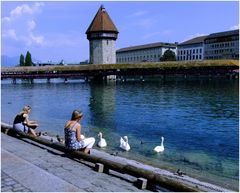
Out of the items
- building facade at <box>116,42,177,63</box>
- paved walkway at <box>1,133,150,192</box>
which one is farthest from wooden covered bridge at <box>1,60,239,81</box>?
paved walkway at <box>1,133,150,192</box>

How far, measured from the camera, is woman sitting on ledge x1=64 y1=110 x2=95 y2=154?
6508 millimetres

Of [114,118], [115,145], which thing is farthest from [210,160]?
[114,118]

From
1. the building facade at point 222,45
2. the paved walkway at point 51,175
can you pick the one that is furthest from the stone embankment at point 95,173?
the building facade at point 222,45

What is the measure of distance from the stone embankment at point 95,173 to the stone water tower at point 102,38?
62470 millimetres

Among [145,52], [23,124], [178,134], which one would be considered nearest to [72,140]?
[23,124]

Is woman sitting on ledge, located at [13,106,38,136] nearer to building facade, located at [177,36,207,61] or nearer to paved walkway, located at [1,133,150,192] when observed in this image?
paved walkway, located at [1,133,150,192]

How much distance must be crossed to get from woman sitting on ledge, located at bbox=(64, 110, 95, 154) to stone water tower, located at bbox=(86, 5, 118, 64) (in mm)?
62848

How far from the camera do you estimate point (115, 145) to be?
10.4 metres

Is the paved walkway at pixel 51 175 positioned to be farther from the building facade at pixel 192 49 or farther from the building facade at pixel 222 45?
the building facade at pixel 192 49

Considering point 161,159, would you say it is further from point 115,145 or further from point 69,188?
point 69,188

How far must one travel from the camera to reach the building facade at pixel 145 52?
387ft

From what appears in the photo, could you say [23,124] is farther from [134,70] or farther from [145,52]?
[145,52]

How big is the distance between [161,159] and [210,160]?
114cm

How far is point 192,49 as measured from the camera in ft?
367
